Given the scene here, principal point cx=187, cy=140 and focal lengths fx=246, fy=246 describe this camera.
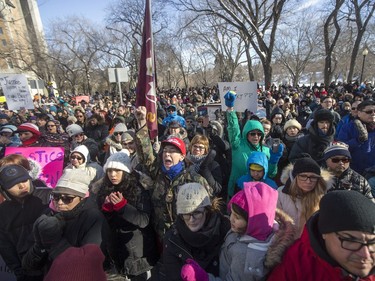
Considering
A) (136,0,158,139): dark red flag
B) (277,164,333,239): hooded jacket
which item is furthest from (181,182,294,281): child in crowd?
(136,0,158,139): dark red flag

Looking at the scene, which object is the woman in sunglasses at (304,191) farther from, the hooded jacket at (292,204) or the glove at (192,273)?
the glove at (192,273)

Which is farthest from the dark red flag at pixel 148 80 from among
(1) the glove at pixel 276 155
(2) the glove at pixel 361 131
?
(2) the glove at pixel 361 131

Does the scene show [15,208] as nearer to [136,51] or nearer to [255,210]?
[255,210]

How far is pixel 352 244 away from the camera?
113cm

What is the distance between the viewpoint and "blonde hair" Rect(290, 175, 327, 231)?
Answer: 2270 millimetres

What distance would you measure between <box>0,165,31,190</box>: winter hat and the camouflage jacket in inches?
44.9

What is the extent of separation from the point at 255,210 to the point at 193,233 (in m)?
0.50

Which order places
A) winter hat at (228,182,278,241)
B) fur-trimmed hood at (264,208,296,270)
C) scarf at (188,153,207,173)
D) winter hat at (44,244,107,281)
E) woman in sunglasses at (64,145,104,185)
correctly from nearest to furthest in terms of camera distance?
winter hat at (44,244,107,281), fur-trimmed hood at (264,208,296,270), winter hat at (228,182,278,241), scarf at (188,153,207,173), woman in sunglasses at (64,145,104,185)

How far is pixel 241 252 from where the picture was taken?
1643mm

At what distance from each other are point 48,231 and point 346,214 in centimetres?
181

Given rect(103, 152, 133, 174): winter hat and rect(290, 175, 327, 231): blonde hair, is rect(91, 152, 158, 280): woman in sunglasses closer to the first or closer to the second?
rect(103, 152, 133, 174): winter hat

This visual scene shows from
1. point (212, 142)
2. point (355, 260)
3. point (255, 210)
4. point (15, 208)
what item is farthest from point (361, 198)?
point (212, 142)

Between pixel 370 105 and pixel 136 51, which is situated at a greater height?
pixel 136 51

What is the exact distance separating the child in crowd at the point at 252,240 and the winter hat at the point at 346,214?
1.36 ft
